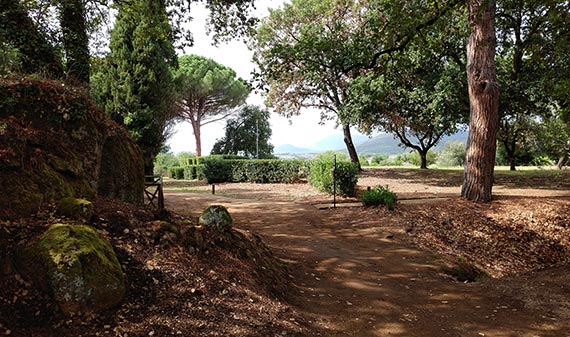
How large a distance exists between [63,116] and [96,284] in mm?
2685

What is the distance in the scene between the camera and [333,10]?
63.6 feet

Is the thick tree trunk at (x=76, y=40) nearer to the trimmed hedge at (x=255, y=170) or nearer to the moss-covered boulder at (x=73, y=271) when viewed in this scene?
the moss-covered boulder at (x=73, y=271)

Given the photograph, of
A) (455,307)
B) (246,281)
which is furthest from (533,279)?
(246,281)

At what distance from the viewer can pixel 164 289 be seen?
2965 mm

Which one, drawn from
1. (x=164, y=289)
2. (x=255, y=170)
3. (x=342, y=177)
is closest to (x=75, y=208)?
(x=164, y=289)

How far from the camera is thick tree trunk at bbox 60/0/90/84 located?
8758mm

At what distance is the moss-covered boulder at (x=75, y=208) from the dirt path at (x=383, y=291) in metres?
2.45

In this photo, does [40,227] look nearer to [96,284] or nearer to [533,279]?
[96,284]

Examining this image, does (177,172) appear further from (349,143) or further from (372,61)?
(372,61)

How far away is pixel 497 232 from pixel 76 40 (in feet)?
39.2

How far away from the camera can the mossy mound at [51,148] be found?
131 inches

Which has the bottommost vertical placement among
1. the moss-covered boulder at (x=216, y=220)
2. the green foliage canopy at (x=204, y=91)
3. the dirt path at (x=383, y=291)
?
the dirt path at (x=383, y=291)

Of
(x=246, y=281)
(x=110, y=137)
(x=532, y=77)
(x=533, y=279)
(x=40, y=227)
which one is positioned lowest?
(x=533, y=279)

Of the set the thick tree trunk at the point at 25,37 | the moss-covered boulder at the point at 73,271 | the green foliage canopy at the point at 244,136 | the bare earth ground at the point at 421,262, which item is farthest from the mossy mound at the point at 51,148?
the green foliage canopy at the point at 244,136
